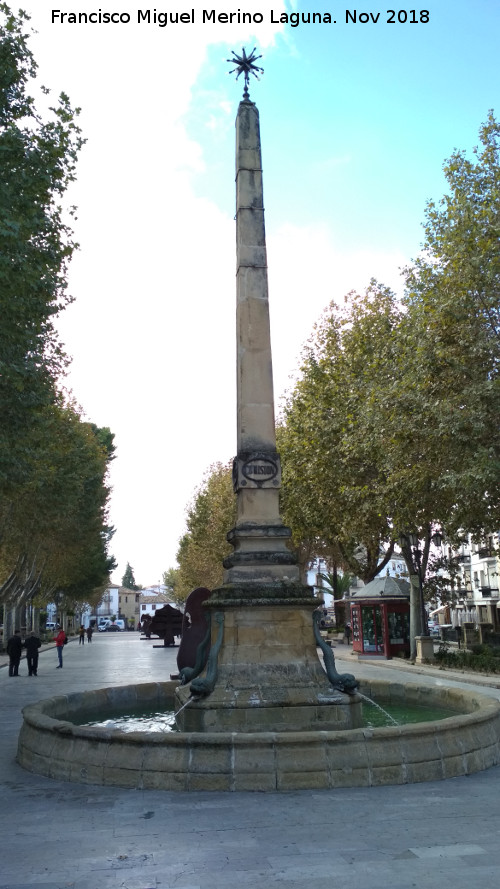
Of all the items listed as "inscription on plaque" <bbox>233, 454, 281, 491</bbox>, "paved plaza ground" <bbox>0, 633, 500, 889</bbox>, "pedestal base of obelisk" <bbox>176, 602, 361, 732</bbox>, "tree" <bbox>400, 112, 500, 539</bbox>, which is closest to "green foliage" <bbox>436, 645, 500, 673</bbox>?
"tree" <bbox>400, 112, 500, 539</bbox>

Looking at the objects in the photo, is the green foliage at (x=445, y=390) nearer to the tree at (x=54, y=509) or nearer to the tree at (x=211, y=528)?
the tree at (x=54, y=509)

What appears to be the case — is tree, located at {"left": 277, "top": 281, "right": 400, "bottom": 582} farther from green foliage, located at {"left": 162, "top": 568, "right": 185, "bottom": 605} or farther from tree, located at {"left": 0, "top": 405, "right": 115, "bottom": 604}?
green foliage, located at {"left": 162, "top": 568, "right": 185, "bottom": 605}

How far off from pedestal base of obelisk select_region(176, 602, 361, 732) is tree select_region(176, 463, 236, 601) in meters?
26.9

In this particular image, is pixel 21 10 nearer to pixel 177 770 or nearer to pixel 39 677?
pixel 177 770

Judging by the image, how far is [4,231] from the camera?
37.4ft

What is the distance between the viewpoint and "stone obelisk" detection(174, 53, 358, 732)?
8.47m

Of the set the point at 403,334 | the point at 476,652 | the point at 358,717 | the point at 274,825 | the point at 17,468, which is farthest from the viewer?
the point at 476,652

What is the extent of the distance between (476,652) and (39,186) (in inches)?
787

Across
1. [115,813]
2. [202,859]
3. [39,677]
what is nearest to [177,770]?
[115,813]

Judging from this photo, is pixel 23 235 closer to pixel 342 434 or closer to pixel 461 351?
pixel 461 351

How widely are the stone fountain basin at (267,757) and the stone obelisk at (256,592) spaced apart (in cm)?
137

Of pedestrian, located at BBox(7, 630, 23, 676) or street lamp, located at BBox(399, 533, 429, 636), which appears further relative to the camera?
street lamp, located at BBox(399, 533, 429, 636)

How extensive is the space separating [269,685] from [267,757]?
1.77 metres

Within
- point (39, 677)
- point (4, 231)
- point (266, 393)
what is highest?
point (4, 231)
